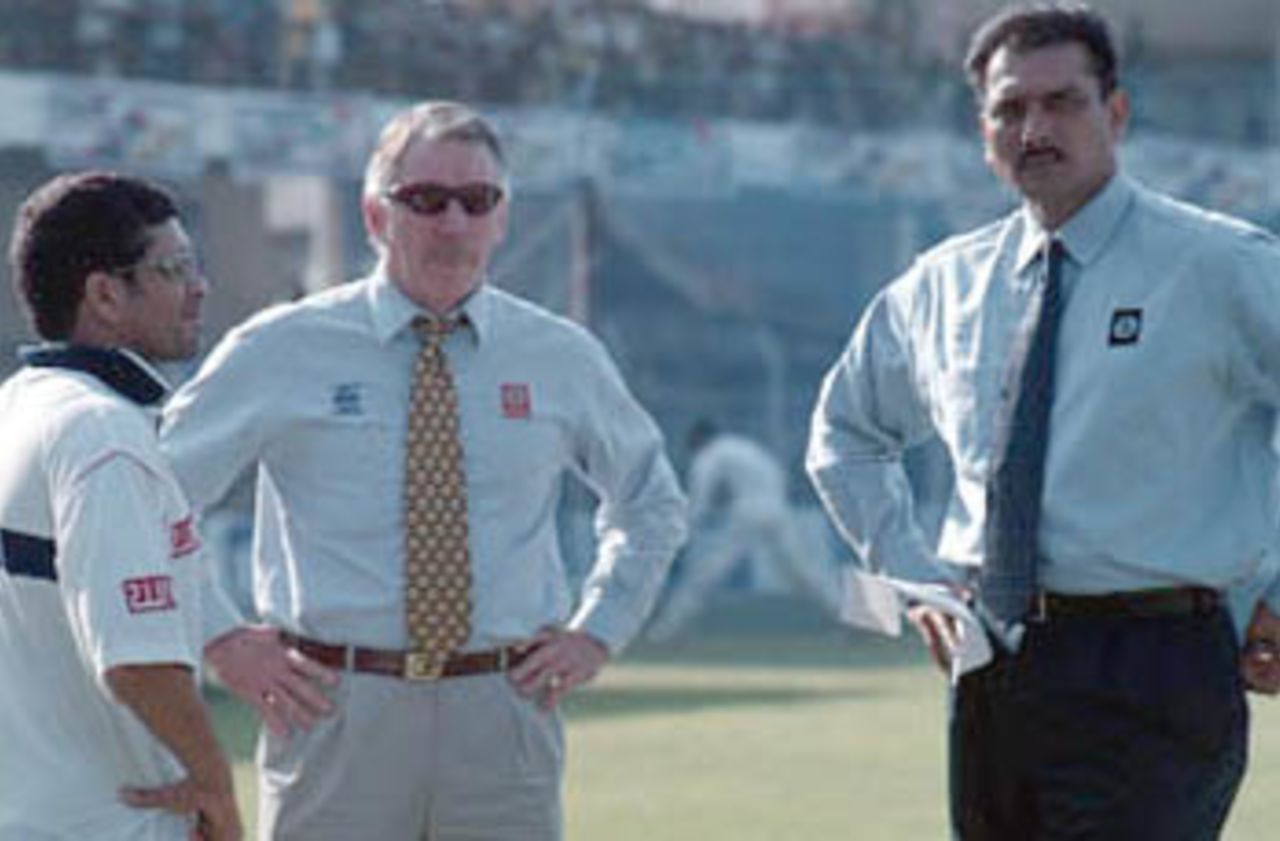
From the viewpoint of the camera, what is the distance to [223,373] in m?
5.90

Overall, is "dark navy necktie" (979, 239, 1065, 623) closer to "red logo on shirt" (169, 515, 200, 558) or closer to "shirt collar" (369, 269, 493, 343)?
"shirt collar" (369, 269, 493, 343)

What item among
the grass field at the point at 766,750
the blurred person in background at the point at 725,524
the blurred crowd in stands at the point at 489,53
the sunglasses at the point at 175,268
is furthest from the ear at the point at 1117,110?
the blurred crowd in stands at the point at 489,53

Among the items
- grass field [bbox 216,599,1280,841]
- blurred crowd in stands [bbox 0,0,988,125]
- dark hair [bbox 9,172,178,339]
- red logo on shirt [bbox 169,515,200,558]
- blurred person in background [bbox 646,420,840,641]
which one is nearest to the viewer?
red logo on shirt [bbox 169,515,200,558]

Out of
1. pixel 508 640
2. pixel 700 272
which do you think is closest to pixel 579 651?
pixel 508 640

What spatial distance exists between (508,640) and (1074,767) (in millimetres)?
989

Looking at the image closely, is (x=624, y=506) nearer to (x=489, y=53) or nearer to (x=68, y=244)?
(x=68, y=244)

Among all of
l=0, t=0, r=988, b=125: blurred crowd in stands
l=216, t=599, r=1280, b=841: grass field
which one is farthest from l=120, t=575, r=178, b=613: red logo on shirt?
l=0, t=0, r=988, b=125: blurred crowd in stands

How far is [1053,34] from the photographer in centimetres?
575

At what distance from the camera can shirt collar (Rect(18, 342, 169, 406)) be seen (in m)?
5.02

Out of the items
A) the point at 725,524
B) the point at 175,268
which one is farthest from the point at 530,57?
the point at 175,268

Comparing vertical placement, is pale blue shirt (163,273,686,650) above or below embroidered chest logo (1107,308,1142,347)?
below

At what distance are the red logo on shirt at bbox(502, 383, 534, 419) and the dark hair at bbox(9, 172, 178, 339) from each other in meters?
0.94

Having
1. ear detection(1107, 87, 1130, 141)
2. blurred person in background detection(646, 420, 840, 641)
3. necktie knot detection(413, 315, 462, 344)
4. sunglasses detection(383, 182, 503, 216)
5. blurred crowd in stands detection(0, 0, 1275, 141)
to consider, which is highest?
ear detection(1107, 87, 1130, 141)

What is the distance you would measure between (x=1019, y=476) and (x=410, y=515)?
3.43 ft
